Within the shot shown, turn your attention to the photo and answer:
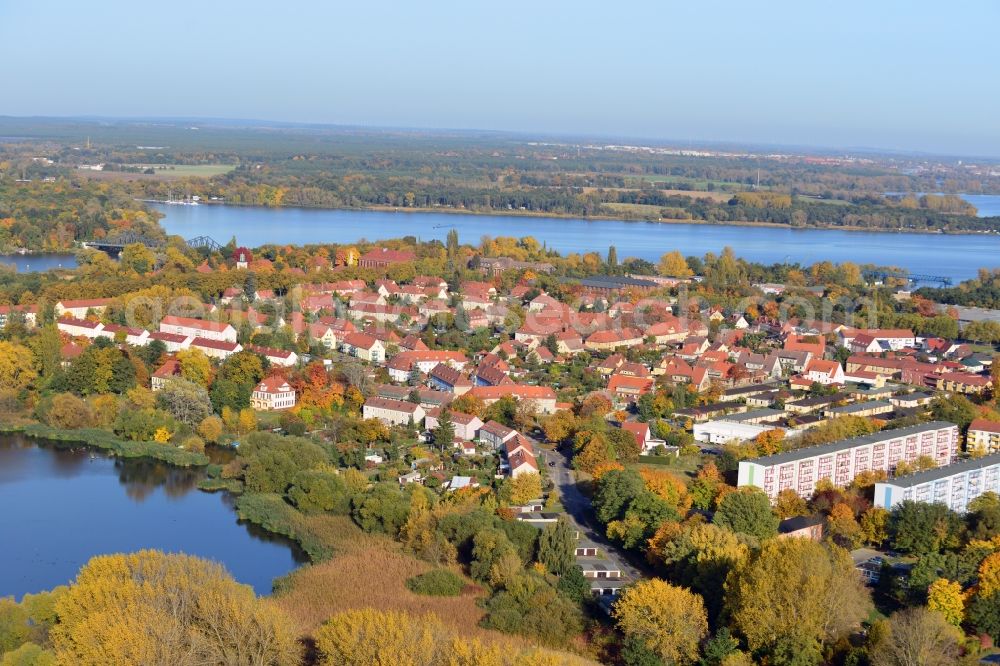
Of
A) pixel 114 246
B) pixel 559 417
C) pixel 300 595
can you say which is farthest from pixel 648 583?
pixel 114 246

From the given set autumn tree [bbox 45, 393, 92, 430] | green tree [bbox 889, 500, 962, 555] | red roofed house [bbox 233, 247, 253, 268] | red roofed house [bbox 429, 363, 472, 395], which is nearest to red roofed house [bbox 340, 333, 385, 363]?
red roofed house [bbox 429, 363, 472, 395]

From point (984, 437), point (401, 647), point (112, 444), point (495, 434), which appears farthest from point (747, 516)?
point (112, 444)

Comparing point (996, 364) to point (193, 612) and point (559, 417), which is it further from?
point (193, 612)

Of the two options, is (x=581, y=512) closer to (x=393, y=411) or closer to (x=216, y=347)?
(x=393, y=411)

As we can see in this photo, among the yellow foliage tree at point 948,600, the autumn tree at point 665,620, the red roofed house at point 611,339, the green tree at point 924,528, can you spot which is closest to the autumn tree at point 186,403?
the red roofed house at point 611,339

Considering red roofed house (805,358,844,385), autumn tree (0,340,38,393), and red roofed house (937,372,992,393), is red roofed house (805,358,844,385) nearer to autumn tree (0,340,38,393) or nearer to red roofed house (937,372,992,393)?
red roofed house (937,372,992,393)

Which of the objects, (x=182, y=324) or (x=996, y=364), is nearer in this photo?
(x=996, y=364)
